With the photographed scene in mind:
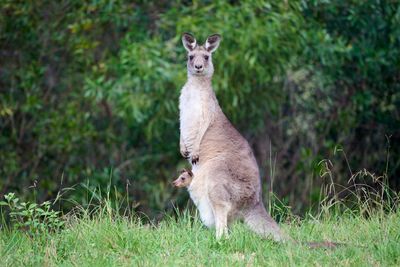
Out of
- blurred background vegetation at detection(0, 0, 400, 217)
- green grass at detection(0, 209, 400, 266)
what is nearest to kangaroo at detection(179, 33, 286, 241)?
green grass at detection(0, 209, 400, 266)

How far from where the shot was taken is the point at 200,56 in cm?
849

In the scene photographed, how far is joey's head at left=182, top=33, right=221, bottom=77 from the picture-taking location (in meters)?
8.41

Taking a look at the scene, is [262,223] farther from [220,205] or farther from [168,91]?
[168,91]

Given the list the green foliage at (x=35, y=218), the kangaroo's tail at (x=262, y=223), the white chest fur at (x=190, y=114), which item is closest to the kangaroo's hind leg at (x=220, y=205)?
the kangaroo's tail at (x=262, y=223)

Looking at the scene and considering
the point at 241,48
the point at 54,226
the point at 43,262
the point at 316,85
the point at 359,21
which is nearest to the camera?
the point at 43,262

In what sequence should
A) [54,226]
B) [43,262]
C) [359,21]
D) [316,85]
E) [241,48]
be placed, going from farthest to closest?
1. [316,85]
2. [359,21]
3. [241,48]
4. [54,226]
5. [43,262]

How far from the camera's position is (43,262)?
6.22 metres

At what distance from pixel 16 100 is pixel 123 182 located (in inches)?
77.1

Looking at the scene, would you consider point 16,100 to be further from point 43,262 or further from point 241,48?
point 43,262

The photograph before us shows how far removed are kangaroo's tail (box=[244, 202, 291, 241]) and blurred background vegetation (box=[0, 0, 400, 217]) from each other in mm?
4999

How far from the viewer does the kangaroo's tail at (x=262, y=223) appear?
6731mm

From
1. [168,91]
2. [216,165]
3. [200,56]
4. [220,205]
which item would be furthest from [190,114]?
[168,91]

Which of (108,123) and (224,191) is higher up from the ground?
(224,191)

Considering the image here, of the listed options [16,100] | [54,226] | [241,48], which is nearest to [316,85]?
[241,48]
